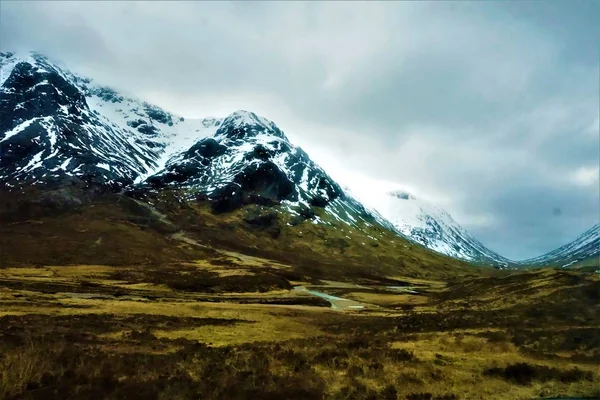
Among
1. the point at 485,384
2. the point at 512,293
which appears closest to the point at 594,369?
the point at 485,384

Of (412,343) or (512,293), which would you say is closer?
(412,343)

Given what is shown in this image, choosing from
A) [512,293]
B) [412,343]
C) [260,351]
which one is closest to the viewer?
[260,351]

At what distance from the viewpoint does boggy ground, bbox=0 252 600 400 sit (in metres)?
25.0

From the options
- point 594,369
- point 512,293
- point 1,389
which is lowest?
point 1,389

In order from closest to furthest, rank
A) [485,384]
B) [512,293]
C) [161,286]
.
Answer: [485,384]
[512,293]
[161,286]

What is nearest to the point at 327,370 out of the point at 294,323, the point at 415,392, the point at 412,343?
the point at 415,392

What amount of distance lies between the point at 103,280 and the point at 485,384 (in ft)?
338

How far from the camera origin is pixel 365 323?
59062mm

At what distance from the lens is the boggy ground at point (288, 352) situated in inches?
984

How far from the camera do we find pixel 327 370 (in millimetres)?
29938

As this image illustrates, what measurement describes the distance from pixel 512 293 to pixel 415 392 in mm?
60442

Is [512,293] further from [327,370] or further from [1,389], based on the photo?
[1,389]

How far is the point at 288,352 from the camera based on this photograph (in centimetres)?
3466

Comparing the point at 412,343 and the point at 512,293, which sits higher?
the point at 512,293
